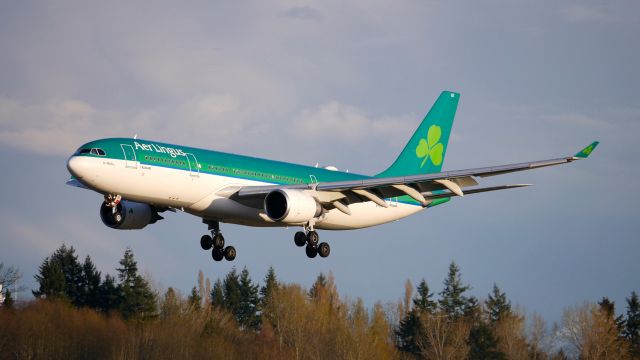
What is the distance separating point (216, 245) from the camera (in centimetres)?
5428

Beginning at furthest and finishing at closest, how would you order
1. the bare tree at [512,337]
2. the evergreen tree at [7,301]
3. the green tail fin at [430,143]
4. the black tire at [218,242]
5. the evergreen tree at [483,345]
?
the bare tree at [512,337] < the evergreen tree at [483,345] < the evergreen tree at [7,301] < the green tail fin at [430,143] < the black tire at [218,242]

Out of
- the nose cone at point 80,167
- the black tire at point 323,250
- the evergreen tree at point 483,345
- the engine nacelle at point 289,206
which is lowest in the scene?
the evergreen tree at point 483,345

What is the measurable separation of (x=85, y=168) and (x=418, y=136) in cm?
2337

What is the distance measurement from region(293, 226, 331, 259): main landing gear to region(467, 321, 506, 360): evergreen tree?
1823 inches

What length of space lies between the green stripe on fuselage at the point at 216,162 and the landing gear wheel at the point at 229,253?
4.72m

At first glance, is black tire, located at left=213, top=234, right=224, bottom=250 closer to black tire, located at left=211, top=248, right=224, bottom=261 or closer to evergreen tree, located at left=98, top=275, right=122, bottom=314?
black tire, located at left=211, top=248, right=224, bottom=261

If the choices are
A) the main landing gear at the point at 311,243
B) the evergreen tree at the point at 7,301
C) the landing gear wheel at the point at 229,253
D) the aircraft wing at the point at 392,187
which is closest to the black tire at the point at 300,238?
the main landing gear at the point at 311,243

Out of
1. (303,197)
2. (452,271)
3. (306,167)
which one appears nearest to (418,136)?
(306,167)

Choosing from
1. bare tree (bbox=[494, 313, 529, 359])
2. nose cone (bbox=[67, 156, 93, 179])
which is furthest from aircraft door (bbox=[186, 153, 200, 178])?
bare tree (bbox=[494, 313, 529, 359])

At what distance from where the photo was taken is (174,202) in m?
48.4

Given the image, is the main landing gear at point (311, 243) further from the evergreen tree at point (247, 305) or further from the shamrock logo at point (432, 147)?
the evergreen tree at point (247, 305)

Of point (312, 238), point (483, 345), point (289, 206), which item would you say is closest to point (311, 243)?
point (312, 238)

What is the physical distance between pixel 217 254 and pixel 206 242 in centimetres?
87

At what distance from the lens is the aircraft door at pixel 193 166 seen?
158ft
